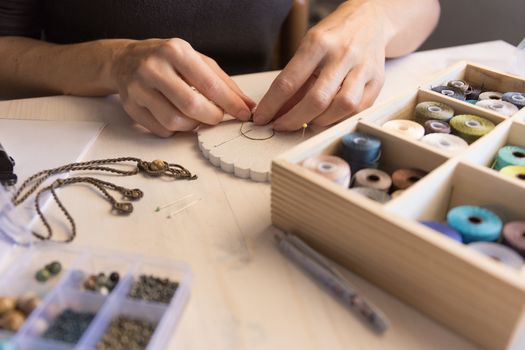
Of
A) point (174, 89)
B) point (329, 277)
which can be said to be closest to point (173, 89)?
point (174, 89)

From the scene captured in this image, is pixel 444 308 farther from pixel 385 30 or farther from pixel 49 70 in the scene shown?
pixel 49 70

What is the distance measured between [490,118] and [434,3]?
19.4 inches

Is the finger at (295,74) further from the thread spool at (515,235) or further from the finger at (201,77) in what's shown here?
the thread spool at (515,235)

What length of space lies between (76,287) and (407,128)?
0.42m

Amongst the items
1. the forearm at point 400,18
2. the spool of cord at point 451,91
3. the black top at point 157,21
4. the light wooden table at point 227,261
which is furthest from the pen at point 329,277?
the black top at point 157,21

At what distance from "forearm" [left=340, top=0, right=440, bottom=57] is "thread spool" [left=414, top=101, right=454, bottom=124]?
0.71ft

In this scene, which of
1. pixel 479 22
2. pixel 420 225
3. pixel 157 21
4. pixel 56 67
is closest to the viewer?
pixel 420 225

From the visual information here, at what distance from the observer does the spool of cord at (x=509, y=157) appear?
1.82 ft

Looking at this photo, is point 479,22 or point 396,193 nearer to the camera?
point 396,193

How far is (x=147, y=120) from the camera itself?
28.5 inches

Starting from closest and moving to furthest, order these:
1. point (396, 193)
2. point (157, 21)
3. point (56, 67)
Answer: point (396, 193)
point (56, 67)
point (157, 21)

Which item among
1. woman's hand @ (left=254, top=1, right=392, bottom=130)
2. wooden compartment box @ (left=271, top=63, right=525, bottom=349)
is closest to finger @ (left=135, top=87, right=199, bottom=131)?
woman's hand @ (left=254, top=1, right=392, bottom=130)

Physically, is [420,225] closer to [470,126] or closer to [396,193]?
[396,193]

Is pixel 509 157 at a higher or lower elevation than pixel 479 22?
higher
